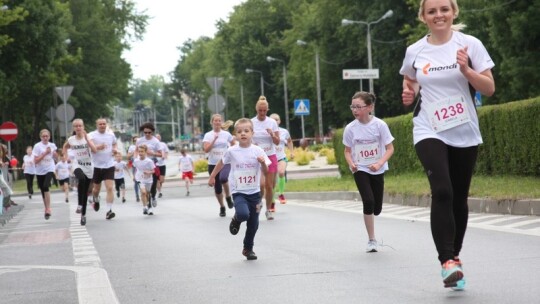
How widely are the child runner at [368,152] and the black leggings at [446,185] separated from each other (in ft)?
12.3

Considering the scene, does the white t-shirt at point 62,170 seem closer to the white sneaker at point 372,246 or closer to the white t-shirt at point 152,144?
the white t-shirt at point 152,144

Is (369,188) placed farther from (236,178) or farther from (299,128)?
(299,128)

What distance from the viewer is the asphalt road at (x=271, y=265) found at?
27.4ft

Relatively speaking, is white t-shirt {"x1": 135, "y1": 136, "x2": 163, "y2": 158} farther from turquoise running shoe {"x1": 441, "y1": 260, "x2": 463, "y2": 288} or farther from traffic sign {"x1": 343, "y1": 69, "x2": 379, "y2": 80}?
turquoise running shoe {"x1": 441, "y1": 260, "x2": 463, "y2": 288}

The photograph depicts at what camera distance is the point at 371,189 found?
12.0m

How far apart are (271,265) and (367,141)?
216 centimetres

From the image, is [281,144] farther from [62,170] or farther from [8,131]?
[8,131]

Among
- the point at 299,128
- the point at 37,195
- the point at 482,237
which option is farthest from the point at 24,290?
the point at 299,128

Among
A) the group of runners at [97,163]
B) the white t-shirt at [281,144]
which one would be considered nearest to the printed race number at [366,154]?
the white t-shirt at [281,144]

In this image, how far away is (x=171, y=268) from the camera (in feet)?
35.6

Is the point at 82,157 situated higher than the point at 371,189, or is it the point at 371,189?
the point at 82,157

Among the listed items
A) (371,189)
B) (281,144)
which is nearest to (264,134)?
(281,144)

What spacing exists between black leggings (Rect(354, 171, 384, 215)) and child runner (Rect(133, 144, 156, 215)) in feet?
36.7

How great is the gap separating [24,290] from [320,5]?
6696 centimetres
